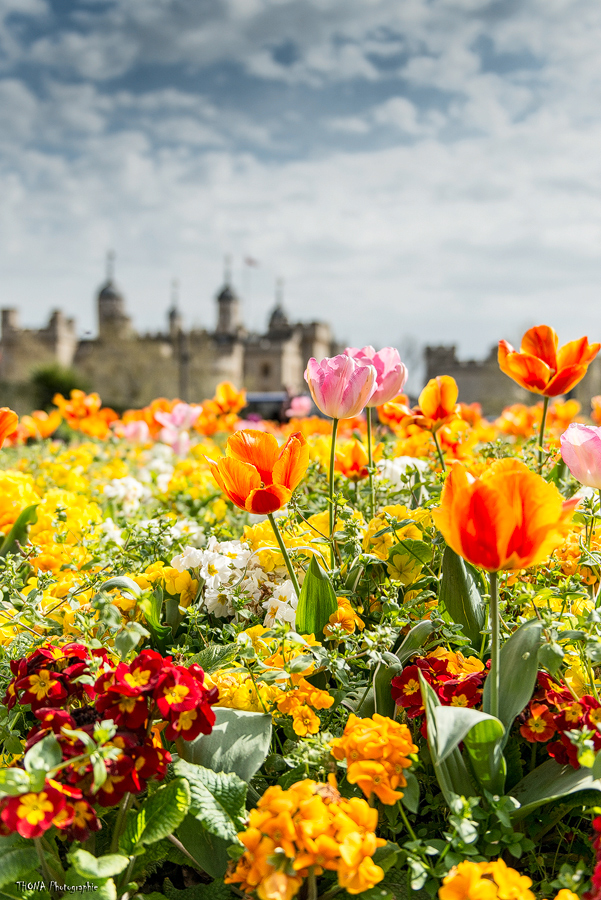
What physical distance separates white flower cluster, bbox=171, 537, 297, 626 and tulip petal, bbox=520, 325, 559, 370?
92cm

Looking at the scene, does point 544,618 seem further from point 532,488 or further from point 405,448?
point 405,448

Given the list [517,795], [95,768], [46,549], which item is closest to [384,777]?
[517,795]

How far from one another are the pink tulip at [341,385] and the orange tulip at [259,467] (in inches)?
10.7

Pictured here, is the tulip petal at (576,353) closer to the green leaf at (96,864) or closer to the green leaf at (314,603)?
the green leaf at (314,603)

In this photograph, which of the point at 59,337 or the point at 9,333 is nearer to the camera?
the point at 9,333

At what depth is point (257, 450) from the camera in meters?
1.36

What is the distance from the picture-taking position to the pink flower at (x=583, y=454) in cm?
134

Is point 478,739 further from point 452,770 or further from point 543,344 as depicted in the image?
point 543,344

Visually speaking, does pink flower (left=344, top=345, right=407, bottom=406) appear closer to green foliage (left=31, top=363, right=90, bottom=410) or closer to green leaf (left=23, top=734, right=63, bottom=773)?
green leaf (left=23, top=734, right=63, bottom=773)

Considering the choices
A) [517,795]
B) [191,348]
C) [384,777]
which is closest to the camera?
[384,777]

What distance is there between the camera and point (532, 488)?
1012mm

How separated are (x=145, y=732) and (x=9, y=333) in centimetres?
5516

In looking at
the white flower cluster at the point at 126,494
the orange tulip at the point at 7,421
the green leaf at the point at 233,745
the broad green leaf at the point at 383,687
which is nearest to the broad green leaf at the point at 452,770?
the broad green leaf at the point at 383,687

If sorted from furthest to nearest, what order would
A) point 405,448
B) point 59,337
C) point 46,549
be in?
1. point 59,337
2. point 405,448
3. point 46,549
